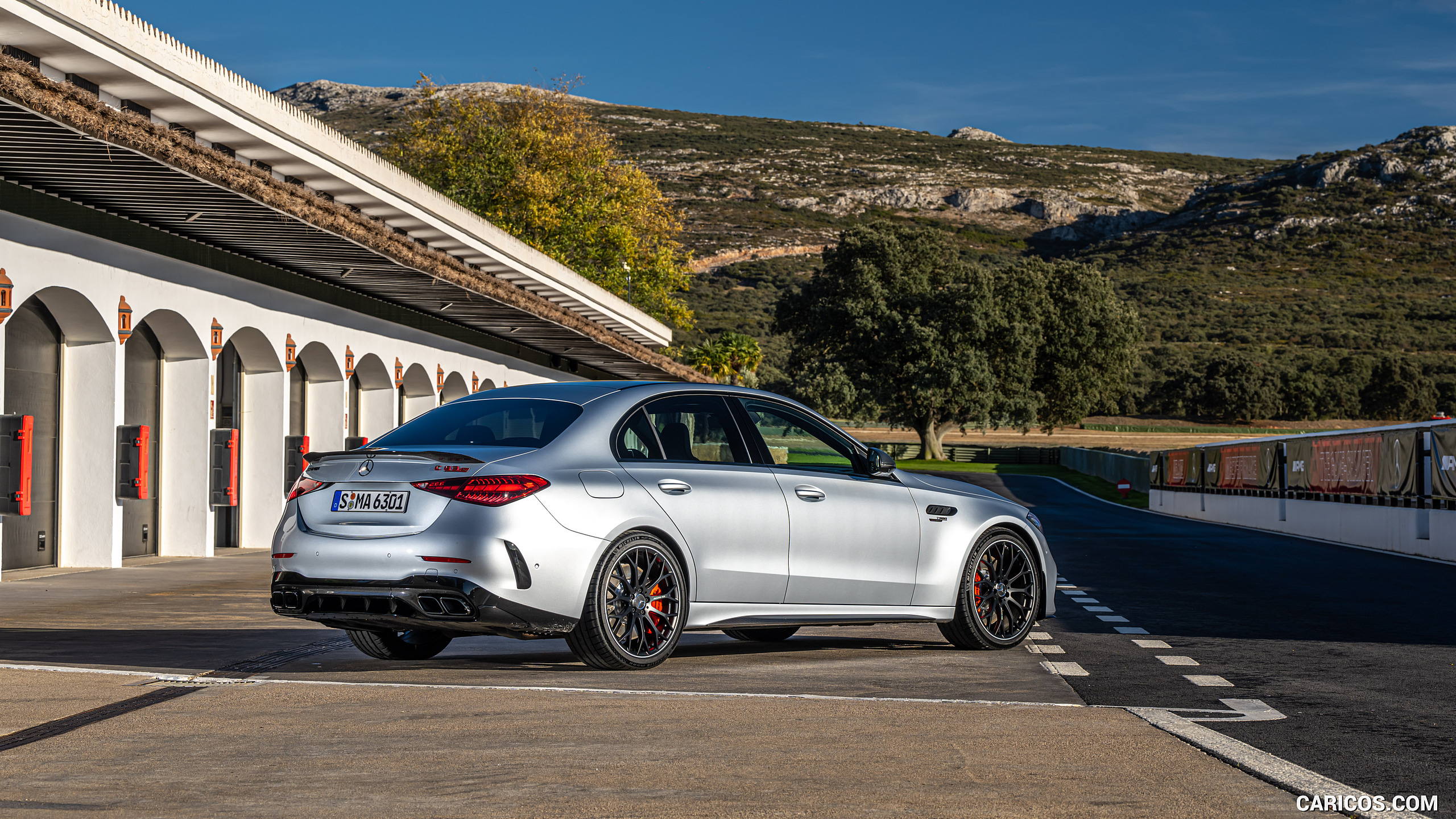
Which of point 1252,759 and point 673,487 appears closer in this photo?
point 1252,759

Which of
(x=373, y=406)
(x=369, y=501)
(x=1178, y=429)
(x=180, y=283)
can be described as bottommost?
(x=369, y=501)

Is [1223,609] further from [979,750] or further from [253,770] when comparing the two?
[253,770]

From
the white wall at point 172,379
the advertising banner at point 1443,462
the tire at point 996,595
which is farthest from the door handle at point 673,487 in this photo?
the advertising banner at point 1443,462

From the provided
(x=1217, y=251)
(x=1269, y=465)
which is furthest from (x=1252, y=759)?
(x=1217, y=251)

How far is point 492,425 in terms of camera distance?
333 inches

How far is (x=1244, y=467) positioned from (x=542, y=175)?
3758 centimetres

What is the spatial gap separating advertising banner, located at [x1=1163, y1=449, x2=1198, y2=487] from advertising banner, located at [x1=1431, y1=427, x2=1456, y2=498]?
772 inches

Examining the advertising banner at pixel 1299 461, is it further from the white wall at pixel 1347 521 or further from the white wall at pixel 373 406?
the white wall at pixel 373 406

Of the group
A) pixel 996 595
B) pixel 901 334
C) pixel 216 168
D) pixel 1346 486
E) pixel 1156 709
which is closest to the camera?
pixel 1156 709

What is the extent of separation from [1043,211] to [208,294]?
591 feet

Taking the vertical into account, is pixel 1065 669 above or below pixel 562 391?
below

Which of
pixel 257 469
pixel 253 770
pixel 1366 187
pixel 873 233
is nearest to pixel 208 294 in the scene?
pixel 257 469

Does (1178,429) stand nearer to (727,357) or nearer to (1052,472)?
(1052,472)

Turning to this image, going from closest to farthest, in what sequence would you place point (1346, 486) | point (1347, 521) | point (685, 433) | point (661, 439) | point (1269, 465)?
point (661, 439), point (685, 433), point (1347, 521), point (1346, 486), point (1269, 465)
